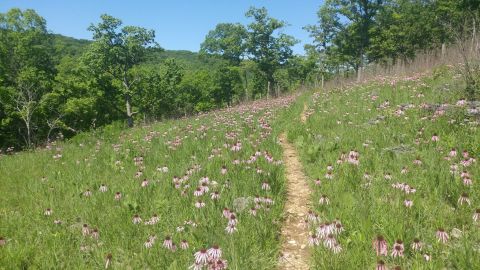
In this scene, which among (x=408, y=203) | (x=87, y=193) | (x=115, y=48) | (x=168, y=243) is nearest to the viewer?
(x=168, y=243)

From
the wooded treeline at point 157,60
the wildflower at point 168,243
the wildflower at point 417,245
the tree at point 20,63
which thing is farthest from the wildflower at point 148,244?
the tree at point 20,63

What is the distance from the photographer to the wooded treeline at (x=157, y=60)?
3231cm

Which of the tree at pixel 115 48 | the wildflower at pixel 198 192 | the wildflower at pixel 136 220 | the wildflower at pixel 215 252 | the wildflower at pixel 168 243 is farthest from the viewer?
the tree at pixel 115 48

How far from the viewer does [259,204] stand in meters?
4.77

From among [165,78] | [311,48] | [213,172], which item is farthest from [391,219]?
[311,48]

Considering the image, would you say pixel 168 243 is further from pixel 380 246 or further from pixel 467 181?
pixel 467 181

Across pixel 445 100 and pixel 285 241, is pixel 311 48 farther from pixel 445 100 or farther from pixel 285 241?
pixel 285 241

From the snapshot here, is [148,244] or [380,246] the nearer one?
[380,246]

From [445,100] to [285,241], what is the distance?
6786 millimetres

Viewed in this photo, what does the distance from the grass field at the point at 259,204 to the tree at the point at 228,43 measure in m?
47.0

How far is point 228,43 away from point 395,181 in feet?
180

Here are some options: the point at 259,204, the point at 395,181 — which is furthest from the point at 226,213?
the point at 395,181

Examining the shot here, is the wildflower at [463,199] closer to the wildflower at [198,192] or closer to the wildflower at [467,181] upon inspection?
the wildflower at [467,181]

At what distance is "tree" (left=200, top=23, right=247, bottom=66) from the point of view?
176ft
